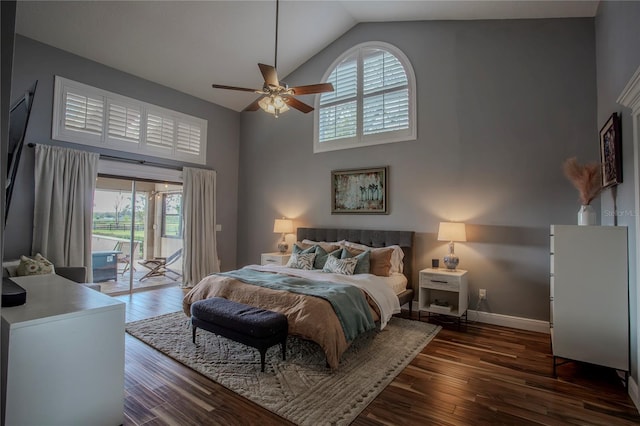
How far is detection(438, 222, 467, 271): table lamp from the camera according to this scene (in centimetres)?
394

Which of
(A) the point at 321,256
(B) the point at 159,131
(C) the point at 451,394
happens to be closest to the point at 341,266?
(A) the point at 321,256

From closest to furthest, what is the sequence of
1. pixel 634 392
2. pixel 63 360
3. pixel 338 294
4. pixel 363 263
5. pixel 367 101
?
pixel 63 360 → pixel 634 392 → pixel 338 294 → pixel 363 263 → pixel 367 101

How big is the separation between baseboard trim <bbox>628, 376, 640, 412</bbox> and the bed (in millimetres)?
2016

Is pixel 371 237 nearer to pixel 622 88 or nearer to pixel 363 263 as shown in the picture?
pixel 363 263

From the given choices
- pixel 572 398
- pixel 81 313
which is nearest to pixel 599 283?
pixel 572 398

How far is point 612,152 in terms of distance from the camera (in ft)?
9.20

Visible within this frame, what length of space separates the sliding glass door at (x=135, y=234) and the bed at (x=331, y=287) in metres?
2.40

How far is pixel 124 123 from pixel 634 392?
692 cm

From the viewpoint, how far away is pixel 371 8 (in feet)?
15.4

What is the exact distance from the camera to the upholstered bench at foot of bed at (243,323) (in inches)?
103

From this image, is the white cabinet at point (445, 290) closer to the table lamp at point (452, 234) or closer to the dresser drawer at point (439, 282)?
the dresser drawer at point (439, 282)

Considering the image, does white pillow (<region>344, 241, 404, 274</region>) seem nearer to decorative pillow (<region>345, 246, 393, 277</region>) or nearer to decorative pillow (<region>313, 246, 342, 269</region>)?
decorative pillow (<region>345, 246, 393, 277</region>)

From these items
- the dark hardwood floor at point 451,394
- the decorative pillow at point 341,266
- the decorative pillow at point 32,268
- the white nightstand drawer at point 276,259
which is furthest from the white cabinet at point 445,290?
the decorative pillow at point 32,268

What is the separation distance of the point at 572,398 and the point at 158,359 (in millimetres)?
3524
